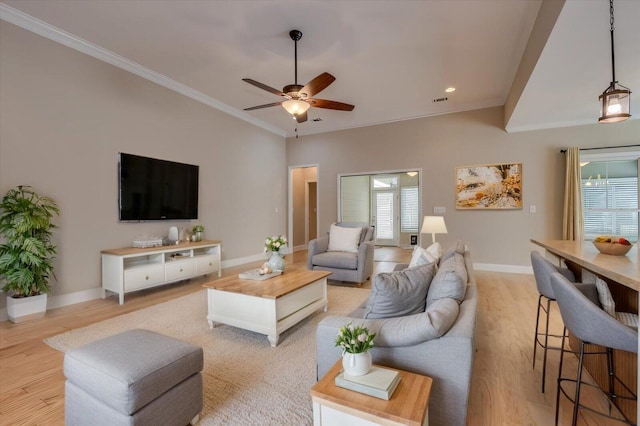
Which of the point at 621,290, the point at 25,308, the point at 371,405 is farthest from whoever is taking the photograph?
the point at 25,308

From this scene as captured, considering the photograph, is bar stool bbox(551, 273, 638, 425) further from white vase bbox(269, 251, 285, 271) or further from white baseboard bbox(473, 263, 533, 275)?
white baseboard bbox(473, 263, 533, 275)

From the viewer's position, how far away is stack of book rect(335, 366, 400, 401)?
1.12 metres

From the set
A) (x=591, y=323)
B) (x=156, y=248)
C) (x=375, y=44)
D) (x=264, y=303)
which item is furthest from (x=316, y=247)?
(x=591, y=323)

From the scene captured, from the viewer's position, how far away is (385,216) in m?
9.64

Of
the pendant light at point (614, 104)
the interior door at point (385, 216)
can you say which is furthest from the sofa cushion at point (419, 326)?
the interior door at point (385, 216)

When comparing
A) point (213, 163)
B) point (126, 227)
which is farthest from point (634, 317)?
point (213, 163)

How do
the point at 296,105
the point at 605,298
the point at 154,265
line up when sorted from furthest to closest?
1. the point at 154,265
2. the point at 296,105
3. the point at 605,298

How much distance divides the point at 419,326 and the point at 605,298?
1297 millimetres

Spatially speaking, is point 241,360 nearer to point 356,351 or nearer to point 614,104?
point 356,351

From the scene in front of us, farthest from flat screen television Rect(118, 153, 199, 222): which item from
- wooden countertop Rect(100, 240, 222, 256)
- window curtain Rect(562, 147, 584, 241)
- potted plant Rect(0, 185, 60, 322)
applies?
window curtain Rect(562, 147, 584, 241)

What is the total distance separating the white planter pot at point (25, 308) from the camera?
2947 mm

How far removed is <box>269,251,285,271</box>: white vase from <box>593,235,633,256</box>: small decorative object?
2656mm

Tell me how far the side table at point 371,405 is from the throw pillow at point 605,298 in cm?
128

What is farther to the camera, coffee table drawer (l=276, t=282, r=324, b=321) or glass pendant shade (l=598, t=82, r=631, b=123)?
coffee table drawer (l=276, t=282, r=324, b=321)
